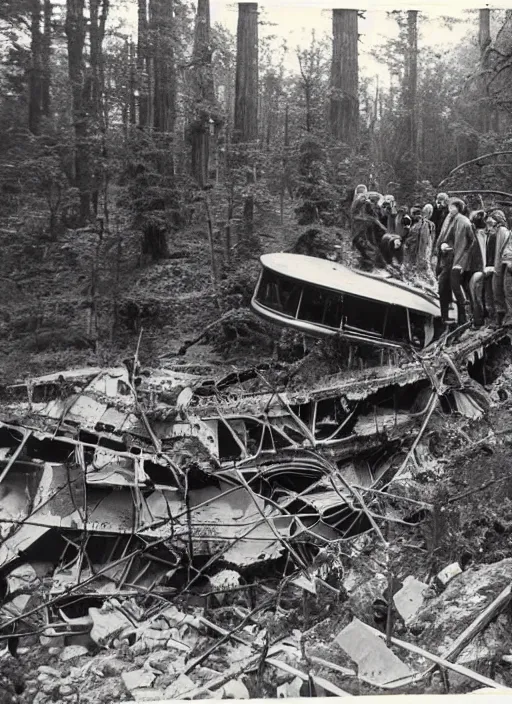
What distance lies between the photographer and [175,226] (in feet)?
10.9

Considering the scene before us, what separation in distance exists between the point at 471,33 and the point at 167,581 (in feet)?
11.0

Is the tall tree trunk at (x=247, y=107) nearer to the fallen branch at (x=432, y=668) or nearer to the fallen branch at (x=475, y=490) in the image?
the fallen branch at (x=475, y=490)

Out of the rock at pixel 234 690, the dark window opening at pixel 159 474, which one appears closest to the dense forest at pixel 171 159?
the dark window opening at pixel 159 474

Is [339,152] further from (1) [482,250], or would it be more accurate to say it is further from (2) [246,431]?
(2) [246,431]

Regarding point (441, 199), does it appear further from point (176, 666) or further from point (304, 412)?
point (176, 666)

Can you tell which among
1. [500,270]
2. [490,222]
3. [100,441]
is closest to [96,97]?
[100,441]

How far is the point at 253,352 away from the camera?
10.6 feet

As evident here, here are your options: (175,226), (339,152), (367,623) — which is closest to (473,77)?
(339,152)

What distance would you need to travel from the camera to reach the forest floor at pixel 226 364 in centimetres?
297

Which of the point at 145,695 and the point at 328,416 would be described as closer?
the point at 145,695

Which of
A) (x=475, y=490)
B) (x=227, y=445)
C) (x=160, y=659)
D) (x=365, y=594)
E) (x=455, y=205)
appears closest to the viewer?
(x=160, y=659)

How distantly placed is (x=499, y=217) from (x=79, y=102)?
7.78ft

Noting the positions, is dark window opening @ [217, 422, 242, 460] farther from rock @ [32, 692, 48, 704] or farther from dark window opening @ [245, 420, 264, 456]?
rock @ [32, 692, 48, 704]

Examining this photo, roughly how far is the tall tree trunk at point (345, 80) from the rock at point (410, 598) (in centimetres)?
235
